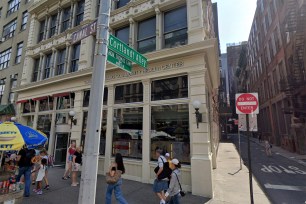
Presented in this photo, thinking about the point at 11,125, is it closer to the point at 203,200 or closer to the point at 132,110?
the point at 132,110

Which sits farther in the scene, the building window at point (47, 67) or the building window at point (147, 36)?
the building window at point (47, 67)

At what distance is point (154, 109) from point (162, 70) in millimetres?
2049

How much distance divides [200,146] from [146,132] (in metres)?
2.80

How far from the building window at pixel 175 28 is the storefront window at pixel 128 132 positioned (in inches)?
163

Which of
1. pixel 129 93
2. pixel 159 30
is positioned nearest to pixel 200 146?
pixel 129 93

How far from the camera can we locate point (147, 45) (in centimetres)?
1098

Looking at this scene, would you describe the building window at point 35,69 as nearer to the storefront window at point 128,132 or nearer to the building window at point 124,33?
the building window at point 124,33

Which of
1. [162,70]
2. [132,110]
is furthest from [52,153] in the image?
[162,70]

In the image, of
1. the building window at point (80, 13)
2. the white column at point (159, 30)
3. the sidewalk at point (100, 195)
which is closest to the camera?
the sidewalk at point (100, 195)

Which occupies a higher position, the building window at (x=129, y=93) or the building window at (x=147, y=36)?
the building window at (x=147, y=36)

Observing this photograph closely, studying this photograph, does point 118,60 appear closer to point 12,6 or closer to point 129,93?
point 129,93

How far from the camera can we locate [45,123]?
1458 cm

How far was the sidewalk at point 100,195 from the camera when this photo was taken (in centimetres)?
674

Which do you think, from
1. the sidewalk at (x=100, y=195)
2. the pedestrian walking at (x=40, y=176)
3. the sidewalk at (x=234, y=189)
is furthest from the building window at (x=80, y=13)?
the sidewalk at (x=234, y=189)
